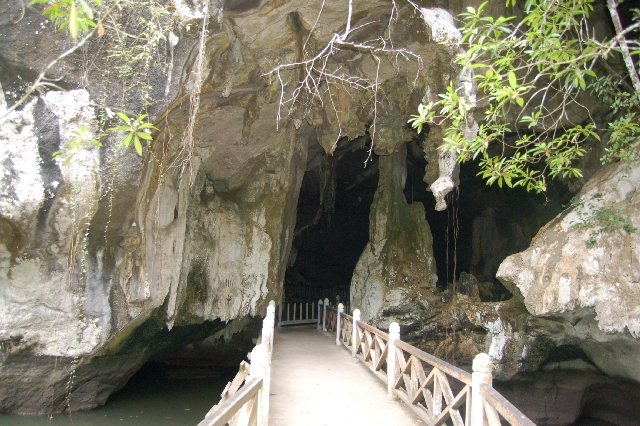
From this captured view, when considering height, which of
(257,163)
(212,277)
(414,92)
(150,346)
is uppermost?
(414,92)

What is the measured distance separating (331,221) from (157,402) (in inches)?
469

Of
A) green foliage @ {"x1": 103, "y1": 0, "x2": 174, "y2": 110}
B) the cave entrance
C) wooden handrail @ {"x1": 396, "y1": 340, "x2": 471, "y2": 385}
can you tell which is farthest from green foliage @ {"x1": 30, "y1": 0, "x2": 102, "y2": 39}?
the cave entrance

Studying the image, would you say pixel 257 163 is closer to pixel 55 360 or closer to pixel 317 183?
pixel 55 360

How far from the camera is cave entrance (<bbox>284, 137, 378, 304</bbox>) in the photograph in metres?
15.7

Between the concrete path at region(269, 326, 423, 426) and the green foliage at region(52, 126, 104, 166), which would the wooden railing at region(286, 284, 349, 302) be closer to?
the concrete path at region(269, 326, 423, 426)

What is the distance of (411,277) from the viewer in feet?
41.3

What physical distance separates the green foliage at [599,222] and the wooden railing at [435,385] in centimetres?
364

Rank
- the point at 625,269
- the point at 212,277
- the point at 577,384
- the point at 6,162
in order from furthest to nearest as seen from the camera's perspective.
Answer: the point at 577,384
the point at 212,277
the point at 625,269
the point at 6,162

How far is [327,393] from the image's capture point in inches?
232

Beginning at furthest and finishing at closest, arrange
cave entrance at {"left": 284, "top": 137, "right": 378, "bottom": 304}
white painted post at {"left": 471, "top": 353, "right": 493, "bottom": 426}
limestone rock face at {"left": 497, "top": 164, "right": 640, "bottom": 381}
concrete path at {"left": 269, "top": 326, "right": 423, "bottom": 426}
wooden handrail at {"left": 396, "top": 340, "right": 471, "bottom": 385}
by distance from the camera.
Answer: cave entrance at {"left": 284, "top": 137, "right": 378, "bottom": 304}, limestone rock face at {"left": 497, "top": 164, "right": 640, "bottom": 381}, concrete path at {"left": 269, "top": 326, "right": 423, "bottom": 426}, wooden handrail at {"left": 396, "top": 340, "right": 471, "bottom": 385}, white painted post at {"left": 471, "top": 353, "right": 493, "bottom": 426}

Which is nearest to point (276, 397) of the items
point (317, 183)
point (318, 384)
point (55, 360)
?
point (318, 384)

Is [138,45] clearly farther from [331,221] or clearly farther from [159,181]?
[331,221]

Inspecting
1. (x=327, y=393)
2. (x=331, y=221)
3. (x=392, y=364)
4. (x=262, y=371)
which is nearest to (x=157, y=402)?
(x=327, y=393)

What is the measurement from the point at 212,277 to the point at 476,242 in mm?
11640
